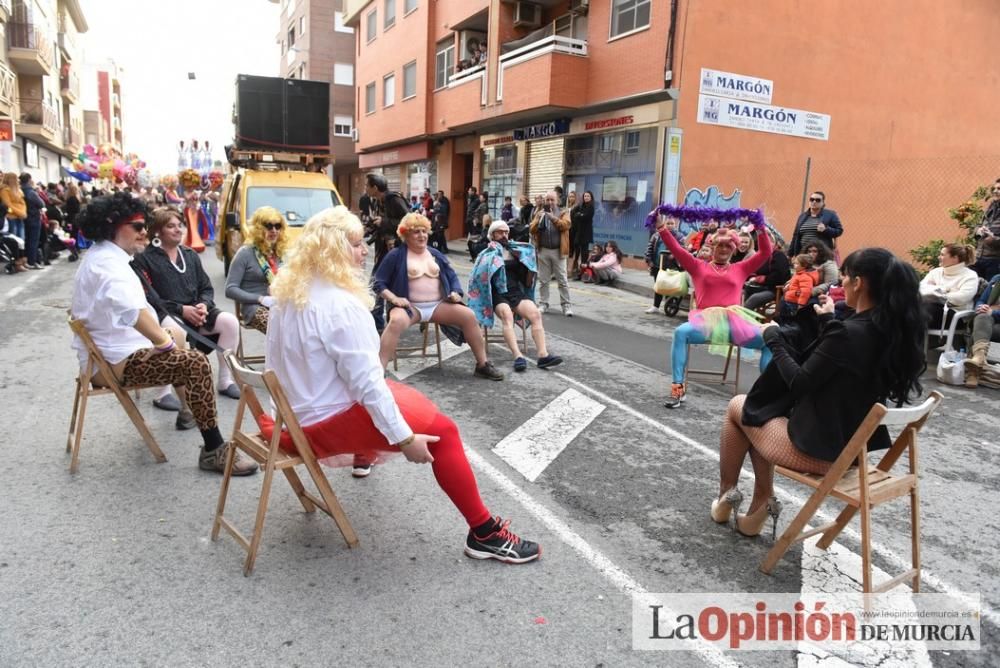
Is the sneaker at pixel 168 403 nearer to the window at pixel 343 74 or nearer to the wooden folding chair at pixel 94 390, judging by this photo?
the wooden folding chair at pixel 94 390

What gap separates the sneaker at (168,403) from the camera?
5.43m

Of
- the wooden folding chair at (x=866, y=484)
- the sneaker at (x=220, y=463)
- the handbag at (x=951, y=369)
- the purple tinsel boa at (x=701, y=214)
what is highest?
the purple tinsel boa at (x=701, y=214)

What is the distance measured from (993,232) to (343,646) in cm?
878

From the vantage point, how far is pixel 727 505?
3.72m

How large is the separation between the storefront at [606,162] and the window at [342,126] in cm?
2118

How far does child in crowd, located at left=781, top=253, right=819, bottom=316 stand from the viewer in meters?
8.21

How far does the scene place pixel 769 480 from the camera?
11.6ft

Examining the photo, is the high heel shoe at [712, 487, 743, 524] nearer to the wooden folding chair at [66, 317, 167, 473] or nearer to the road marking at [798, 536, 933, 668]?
the road marking at [798, 536, 933, 668]

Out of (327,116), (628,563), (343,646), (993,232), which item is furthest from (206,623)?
(327,116)

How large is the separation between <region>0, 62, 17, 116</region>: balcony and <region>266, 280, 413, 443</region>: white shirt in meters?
31.4

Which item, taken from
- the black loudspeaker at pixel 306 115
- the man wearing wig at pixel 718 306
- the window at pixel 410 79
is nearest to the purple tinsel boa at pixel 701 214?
the man wearing wig at pixel 718 306

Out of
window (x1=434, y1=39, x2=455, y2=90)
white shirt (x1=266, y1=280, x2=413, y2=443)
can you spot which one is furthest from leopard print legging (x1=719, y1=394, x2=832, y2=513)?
window (x1=434, y1=39, x2=455, y2=90)

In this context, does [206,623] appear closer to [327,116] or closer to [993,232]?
[993,232]

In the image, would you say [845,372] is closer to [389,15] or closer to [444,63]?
[444,63]
